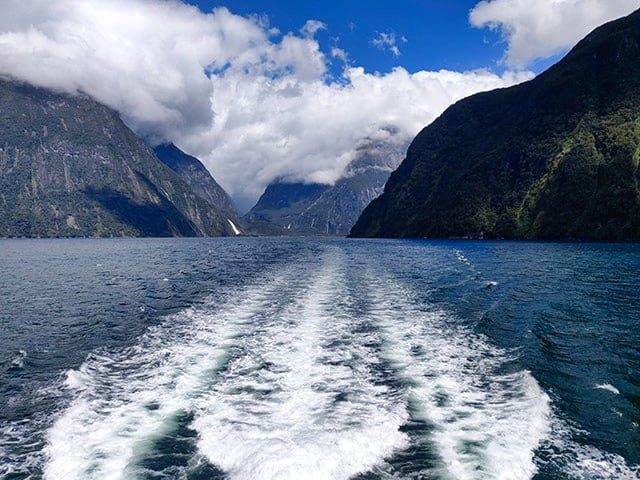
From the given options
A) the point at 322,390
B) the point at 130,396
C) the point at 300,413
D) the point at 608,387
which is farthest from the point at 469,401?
the point at 130,396

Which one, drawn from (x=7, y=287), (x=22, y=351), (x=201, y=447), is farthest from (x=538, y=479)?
(x=7, y=287)

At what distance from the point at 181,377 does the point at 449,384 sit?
33.1 feet

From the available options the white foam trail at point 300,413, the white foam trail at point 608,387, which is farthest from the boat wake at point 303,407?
the white foam trail at point 608,387

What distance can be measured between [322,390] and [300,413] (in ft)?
6.99

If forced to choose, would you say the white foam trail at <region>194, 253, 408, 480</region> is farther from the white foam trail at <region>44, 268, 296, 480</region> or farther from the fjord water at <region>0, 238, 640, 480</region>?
the white foam trail at <region>44, 268, 296, 480</region>

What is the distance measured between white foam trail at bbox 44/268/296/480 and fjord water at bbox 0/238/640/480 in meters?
0.07

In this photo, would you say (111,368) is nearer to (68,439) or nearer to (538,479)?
(68,439)

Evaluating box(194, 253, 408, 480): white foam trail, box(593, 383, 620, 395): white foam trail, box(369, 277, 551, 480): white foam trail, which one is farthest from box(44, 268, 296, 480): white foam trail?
box(593, 383, 620, 395): white foam trail

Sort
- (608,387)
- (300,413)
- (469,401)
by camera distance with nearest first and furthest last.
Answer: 1. (300,413)
2. (469,401)
3. (608,387)

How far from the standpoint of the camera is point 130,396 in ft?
A: 50.2

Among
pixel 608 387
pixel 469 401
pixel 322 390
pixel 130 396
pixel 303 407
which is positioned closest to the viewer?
pixel 303 407

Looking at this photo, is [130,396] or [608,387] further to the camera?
[608,387]

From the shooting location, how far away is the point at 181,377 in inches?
677

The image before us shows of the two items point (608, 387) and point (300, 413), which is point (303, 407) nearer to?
point (300, 413)
